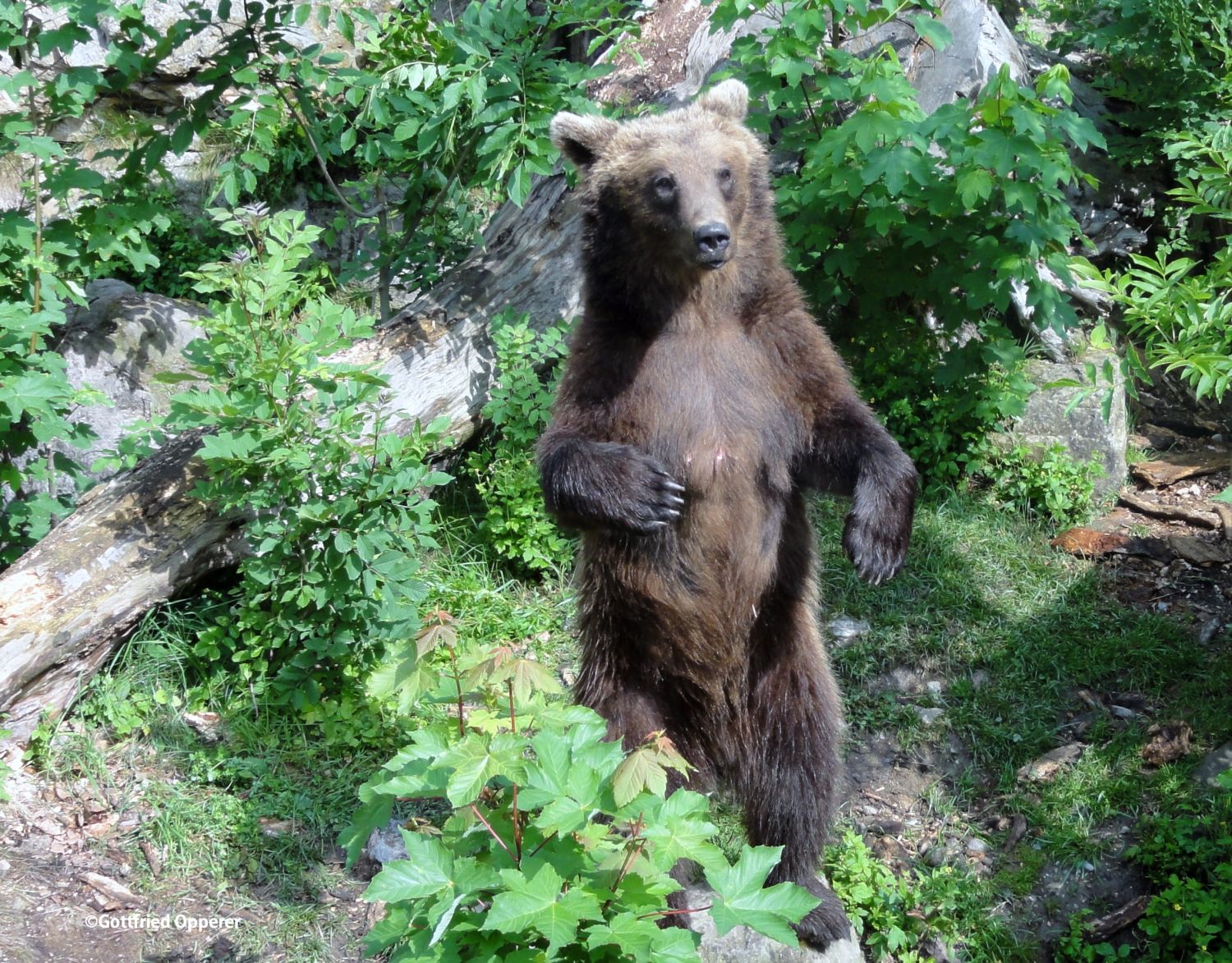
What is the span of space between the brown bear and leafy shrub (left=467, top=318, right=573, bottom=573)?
6.24ft

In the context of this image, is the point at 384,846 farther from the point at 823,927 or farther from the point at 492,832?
the point at 492,832

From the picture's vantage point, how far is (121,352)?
7.35m

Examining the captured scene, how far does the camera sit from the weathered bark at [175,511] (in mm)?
5387

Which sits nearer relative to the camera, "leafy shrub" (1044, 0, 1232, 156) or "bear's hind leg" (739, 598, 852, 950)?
"bear's hind leg" (739, 598, 852, 950)

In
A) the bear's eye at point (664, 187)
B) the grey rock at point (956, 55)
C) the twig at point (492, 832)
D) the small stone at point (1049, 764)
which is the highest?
the grey rock at point (956, 55)

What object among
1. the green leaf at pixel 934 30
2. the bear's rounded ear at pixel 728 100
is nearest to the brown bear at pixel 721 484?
the bear's rounded ear at pixel 728 100

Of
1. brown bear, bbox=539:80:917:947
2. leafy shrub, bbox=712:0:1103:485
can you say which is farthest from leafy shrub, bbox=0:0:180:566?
leafy shrub, bbox=712:0:1103:485

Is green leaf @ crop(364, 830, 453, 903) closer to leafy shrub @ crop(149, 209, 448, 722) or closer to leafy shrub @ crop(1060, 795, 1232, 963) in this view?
leafy shrub @ crop(149, 209, 448, 722)

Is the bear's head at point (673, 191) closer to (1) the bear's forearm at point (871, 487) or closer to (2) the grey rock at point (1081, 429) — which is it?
(1) the bear's forearm at point (871, 487)

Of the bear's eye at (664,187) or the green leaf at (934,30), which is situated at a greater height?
the green leaf at (934,30)

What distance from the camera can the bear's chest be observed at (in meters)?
4.27

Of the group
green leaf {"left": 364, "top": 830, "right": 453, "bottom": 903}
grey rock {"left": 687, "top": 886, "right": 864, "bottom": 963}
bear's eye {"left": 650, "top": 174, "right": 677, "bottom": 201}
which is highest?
bear's eye {"left": 650, "top": 174, "right": 677, "bottom": 201}

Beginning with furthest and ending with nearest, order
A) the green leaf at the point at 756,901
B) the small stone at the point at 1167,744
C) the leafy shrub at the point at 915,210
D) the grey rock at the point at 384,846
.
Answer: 1. the leafy shrub at the point at 915,210
2. the small stone at the point at 1167,744
3. the grey rock at the point at 384,846
4. the green leaf at the point at 756,901

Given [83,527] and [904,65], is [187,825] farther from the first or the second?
[904,65]
